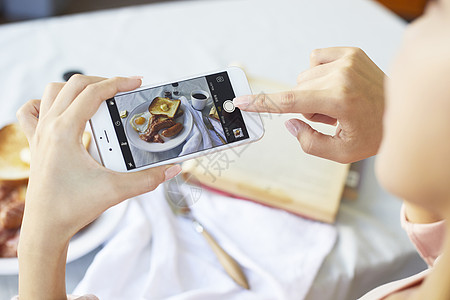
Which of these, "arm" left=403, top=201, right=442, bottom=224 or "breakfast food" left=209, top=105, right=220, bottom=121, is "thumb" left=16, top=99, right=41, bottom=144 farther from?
"arm" left=403, top=201, right=442, bottom=224

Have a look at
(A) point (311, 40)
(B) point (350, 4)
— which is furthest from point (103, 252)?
(B) point (350, 4)

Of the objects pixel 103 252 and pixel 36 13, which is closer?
pixel 103 252

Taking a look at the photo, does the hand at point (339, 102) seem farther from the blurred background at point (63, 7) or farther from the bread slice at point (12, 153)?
the blurred background at point (63, 7)

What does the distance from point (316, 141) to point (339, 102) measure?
0.18ft

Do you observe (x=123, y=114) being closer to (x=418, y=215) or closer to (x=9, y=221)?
(x=9, y=221)

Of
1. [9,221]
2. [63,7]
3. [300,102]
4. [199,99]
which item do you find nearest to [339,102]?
[300,102]

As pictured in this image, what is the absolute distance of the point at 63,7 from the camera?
4.97 ft

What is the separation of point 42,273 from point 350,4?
0.77 meters

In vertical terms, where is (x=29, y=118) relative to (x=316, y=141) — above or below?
above

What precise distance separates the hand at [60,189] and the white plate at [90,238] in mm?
76

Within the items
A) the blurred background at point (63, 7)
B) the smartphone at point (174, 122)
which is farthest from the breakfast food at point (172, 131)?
the blurred background at point (63, 7)

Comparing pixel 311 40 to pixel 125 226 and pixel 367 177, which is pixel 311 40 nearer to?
pixel 367 177

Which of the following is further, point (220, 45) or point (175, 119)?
point (220, 45)

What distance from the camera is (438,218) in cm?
49
